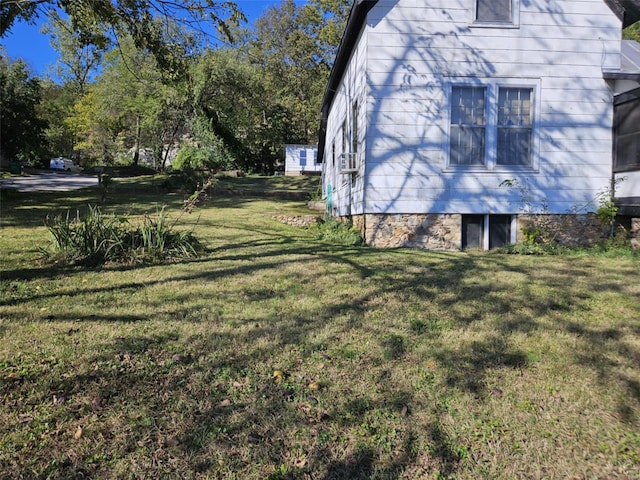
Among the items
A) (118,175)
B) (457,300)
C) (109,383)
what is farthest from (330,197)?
(118,175)

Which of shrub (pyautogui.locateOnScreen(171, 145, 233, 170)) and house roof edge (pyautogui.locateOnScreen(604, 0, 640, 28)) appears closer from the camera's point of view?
house roof edge (pyautogui.locateOnScreen(604, 0, 640, 28))

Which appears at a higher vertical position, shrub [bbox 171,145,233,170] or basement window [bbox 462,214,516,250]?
shrub [bbox 171,145,233,170]

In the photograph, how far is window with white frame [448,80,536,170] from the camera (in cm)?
825

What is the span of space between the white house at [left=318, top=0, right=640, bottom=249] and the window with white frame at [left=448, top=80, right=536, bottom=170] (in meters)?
0.02

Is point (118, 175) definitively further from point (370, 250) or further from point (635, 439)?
point (635, 439)

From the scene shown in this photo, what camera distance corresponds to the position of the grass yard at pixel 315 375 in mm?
2316

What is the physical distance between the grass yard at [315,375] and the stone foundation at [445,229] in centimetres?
272

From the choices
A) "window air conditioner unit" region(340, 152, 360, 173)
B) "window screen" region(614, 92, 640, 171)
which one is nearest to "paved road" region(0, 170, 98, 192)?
"window air conditioner unit" region(340, 152, 360, 173)

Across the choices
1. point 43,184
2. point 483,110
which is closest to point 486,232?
point 483,110

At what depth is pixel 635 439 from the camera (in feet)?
8.20

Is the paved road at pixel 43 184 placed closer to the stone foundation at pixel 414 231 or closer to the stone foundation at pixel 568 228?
the stone foundation at pixel 414 231

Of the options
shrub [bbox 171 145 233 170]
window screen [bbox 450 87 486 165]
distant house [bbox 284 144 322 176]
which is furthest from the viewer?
distant house [bbox 284 144 322 176]

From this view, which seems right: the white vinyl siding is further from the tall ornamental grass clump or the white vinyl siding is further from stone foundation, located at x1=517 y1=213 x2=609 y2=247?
the tall ornamental grass clump

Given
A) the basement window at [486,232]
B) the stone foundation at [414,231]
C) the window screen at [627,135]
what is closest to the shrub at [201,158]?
the stone foundation at [414,231]
